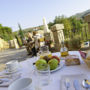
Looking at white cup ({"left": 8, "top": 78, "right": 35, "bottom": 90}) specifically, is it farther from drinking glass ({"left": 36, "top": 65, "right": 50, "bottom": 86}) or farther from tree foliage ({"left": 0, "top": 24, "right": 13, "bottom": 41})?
tree foliage ({"left": 0, "top": 24, "right": 13, "bottom": 41})

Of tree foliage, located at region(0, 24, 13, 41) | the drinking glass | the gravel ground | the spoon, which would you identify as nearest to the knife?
the spoon

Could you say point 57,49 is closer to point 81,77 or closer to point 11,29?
point 81,77

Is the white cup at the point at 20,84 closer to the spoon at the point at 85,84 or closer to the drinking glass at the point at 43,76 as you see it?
the drinking glass at the point at 43,76

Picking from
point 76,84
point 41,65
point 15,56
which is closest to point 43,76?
point 41,65

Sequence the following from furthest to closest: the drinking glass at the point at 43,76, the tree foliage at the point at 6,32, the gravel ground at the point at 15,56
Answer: the tree foliage at the point at 6,32 < the gravel ground at the point at 15,56 < the drinking glass at the point at 43,76

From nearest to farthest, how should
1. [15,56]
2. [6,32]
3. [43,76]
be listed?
[43,76], [15,56], [6,32]

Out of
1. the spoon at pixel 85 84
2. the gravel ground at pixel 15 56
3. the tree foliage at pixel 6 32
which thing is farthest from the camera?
the tree foliage at pixel 6 32

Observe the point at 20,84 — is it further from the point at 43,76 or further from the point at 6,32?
the point at 6,32

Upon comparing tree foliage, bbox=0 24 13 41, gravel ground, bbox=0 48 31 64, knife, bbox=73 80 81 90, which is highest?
tree foliage, bbox=0 24 13 41

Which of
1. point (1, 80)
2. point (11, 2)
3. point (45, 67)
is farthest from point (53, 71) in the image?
point (11, 2)

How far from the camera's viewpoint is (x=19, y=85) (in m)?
0.50

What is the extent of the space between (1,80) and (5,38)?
497 inches

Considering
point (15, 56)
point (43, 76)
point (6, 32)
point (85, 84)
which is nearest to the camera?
point (85, 84)

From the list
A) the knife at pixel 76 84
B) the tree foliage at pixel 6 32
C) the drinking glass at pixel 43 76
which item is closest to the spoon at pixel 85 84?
the knife at pixel 76 84
